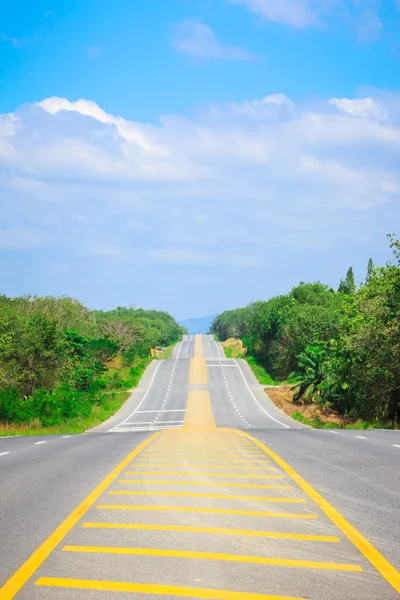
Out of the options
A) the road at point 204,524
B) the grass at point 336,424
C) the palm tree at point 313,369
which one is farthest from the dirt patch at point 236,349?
the road at point 204,524

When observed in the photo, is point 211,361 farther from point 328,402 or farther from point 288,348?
point 328,402

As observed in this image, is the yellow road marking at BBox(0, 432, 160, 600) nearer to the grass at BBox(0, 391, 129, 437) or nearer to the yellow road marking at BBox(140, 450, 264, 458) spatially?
the yellow road marking at BBox(140, 450, 264, 458)

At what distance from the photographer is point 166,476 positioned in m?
9.91

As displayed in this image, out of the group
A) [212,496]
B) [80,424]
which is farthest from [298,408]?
[212,496]

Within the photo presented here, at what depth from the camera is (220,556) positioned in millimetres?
5406

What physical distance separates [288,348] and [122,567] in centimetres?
7168

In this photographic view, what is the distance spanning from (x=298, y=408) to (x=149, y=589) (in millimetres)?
51948

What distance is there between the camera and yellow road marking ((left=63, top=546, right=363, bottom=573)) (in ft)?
16.9

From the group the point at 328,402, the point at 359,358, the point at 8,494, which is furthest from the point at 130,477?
the point at 328,402

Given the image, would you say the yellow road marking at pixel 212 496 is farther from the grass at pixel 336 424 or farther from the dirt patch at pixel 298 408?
the dirt patch at pixel 298 408

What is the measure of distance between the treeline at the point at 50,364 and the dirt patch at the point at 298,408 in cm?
1791

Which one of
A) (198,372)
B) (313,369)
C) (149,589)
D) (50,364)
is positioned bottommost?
(198,372)

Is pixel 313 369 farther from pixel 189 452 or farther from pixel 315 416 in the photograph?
pixel 189 452

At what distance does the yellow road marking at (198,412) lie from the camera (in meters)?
45.7
